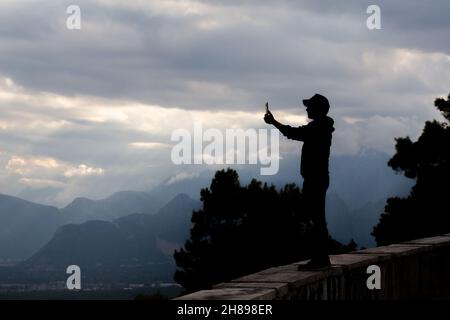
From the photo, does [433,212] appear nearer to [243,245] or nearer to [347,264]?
[243,245]

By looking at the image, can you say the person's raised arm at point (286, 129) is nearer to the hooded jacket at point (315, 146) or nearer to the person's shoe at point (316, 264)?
the hooded jacket at point (315, 146)

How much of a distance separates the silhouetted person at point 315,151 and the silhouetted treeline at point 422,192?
34341 mm

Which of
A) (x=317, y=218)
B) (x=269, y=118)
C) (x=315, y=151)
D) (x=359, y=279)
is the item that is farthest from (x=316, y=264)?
(x=269, y=118)

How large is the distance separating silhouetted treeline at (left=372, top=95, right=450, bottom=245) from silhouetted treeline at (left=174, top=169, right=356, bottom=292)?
4.45 m

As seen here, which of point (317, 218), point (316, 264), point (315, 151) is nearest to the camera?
point (315, 151)

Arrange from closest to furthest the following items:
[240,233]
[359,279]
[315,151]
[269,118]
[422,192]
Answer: [269,118], [315,151], [359,279], [422,192], [240,233]

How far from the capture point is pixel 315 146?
27.7 feet

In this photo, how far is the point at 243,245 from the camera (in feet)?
161

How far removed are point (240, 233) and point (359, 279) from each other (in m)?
40.8

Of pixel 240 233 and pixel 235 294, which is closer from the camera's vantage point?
pixel 235 294

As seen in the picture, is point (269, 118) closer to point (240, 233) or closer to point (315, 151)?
point (315, 151)

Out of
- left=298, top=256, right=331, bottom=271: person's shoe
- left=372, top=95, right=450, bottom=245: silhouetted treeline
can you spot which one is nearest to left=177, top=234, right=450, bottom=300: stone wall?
left=298, top=256, right=331, bottom=271: person's shoe
